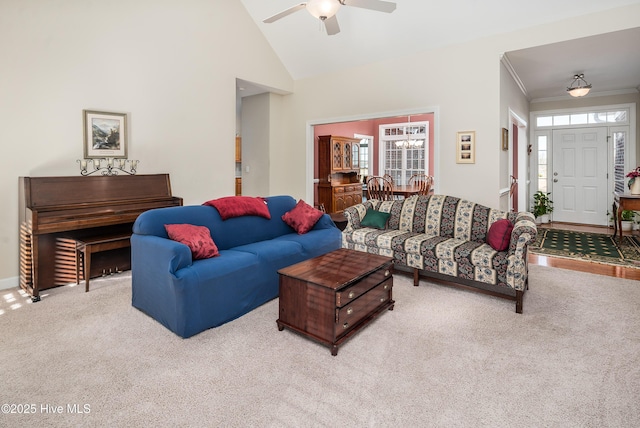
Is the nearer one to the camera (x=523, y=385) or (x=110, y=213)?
(x=523, y=385)

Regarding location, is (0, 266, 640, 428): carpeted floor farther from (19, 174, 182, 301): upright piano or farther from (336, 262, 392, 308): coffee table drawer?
(19, 174, 182, 301): upright piano

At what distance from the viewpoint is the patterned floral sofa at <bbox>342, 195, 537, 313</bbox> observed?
3.20 meters

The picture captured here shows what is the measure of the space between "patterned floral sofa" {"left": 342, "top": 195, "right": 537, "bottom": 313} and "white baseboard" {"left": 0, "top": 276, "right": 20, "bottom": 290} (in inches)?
141

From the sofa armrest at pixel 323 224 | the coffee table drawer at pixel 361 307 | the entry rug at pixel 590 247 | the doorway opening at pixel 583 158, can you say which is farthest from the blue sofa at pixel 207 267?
the doorway opening at pixel 583 158

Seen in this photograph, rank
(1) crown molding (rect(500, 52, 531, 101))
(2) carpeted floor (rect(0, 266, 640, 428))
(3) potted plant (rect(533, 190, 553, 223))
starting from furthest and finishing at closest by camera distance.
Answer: (3) potted plant (rect(533, 190, 553, 223)) < (1) crown molding (rect(500, 52, 531, 101)) < (2) carpeted floor (rect(0, 266, 640, 428))

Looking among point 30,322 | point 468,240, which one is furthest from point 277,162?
point 30,322

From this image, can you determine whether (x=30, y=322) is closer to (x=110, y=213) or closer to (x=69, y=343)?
(x=69, y=343)

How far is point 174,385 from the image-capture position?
2064 millimetres

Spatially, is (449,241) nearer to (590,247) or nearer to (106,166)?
(590,247)

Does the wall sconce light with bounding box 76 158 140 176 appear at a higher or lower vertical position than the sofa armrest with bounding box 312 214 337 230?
higher

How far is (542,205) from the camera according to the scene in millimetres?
7590

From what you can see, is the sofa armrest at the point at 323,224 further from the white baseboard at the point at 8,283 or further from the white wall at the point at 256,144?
the white baseboard at the point at 8,283

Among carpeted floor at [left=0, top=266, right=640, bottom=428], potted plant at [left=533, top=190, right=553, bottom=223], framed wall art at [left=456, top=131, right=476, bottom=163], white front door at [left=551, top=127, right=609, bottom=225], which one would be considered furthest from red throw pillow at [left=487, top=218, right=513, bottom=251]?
white front door at [left=551, top=127, right=609, bottom=225]

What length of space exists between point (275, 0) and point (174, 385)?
5.14 meters
